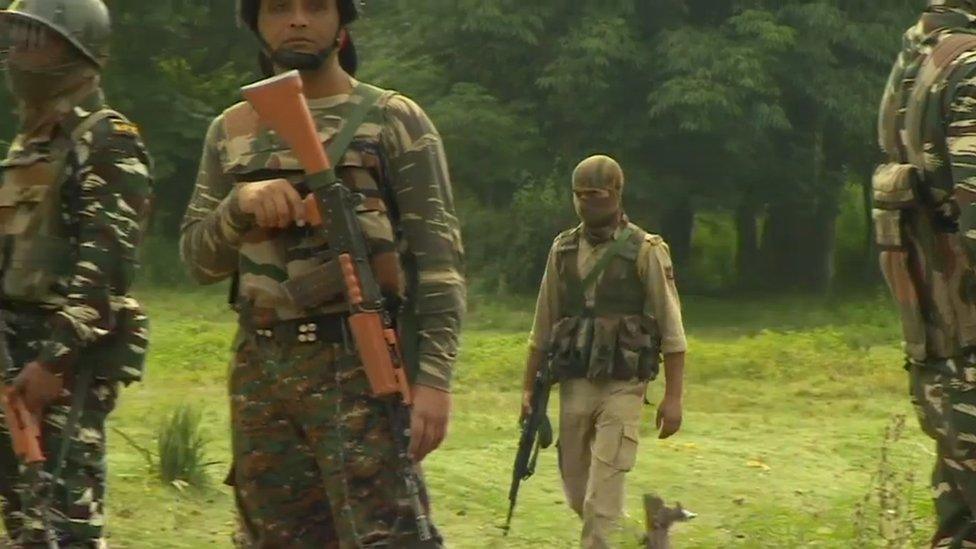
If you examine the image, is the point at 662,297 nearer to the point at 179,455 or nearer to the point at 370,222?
the point at 179,455

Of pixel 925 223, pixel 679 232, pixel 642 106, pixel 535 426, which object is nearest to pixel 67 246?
pixel 925 223

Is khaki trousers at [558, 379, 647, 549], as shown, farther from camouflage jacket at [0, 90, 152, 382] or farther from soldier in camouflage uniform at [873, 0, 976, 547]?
camouflage jacket at [0, 90, 152, 382]

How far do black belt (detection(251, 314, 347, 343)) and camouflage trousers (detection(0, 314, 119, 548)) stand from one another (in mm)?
1004

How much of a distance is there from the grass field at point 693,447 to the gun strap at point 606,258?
39.9 inches

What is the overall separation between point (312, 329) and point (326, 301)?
7cm

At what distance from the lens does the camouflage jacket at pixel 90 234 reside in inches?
195

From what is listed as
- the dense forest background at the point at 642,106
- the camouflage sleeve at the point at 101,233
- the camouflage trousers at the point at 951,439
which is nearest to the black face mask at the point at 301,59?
the camouflage sleeve at the point at 101,233

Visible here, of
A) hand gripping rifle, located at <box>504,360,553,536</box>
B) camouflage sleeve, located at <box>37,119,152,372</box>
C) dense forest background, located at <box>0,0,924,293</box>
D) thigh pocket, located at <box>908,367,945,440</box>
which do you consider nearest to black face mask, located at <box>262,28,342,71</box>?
camouflage sleeve, located at <box>37,119,152,372</box>

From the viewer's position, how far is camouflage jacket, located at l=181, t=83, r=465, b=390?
427 centimetres

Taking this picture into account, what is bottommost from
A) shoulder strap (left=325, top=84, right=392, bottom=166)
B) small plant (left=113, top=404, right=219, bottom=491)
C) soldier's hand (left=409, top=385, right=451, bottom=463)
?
small plant (left=113, top=404, right=219, bottom=491)

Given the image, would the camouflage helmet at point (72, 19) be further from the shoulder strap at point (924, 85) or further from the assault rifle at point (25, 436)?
the shoulder strap at point (924, 85)

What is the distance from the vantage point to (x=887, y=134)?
509 cm

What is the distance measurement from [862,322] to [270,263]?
2276cm

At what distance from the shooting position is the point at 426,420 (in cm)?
425
